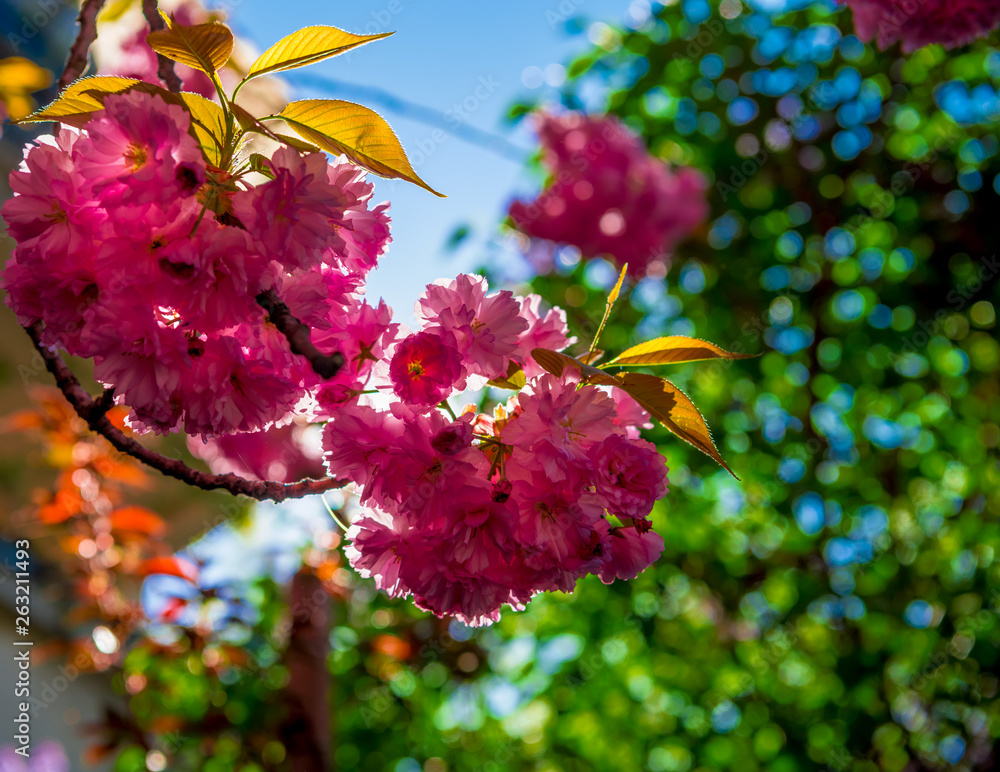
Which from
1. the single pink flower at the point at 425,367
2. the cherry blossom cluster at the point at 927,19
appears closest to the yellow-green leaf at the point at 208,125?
the single pink flower at the point at 425,367

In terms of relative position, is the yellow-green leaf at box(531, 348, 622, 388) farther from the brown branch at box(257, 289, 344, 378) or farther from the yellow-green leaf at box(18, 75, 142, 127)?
the yellow-green leaf at box(18, 75, 142, 127)

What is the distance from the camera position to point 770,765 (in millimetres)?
2900

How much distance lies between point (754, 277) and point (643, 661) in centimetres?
192

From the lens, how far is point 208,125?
0.74 metres

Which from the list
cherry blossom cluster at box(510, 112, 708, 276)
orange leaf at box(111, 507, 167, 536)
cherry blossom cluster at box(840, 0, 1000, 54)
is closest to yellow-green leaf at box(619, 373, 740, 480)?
cherry blossom cluster at box(840, 0, 1000, 54)

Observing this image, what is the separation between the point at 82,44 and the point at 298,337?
2.76ft

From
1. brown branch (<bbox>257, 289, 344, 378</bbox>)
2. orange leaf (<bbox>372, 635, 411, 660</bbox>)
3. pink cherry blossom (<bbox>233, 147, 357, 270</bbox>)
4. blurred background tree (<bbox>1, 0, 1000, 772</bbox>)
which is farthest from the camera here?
blurred background tree (<bbox>1, 0, 1000, 772</bbox>)

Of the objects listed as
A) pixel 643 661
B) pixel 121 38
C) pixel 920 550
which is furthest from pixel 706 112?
pixel 643 661

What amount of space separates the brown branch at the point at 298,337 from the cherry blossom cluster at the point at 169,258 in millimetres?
13

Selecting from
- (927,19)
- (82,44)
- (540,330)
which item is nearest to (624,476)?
(540,330)

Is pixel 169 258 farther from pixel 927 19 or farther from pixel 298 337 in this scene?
pixel 927 19

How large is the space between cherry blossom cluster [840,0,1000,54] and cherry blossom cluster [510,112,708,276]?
55.5 inches

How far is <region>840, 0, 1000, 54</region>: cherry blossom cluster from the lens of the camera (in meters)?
1.81

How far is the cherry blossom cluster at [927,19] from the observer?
1.81 metres
